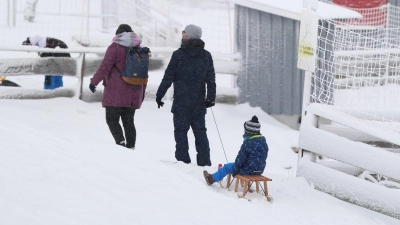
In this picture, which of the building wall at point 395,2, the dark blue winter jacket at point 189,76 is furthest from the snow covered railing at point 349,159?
the building wall at point 395,2

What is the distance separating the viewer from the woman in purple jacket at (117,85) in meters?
8.56

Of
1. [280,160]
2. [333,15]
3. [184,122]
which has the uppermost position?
[333,15]

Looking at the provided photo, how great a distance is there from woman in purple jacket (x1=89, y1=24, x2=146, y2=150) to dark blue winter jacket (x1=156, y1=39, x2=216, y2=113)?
0.50 meters

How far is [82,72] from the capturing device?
12.1m

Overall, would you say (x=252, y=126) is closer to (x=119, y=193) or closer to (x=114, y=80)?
(x=119, y=193)

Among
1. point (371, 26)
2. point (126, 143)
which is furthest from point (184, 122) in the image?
point (371, 26)

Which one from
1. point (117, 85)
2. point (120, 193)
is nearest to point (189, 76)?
point (117, 85)

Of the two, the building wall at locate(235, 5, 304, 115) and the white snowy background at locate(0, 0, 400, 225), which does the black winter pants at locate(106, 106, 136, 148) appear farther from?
the building wall at locate(235, 5, 304, 115)

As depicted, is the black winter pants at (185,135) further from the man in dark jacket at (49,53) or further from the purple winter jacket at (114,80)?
the man in dark jacket at (49,53)

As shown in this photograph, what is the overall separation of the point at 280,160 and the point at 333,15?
11.4 ft

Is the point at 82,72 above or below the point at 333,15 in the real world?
below

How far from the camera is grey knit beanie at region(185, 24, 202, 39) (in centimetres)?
822

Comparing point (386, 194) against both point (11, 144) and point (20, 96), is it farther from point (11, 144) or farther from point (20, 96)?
point (20, 96)

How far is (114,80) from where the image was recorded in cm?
864
